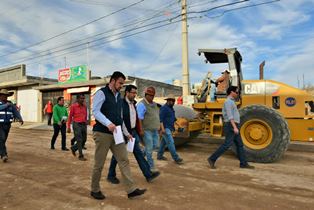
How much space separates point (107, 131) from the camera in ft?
13.1

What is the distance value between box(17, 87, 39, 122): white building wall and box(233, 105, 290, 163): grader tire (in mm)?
21159

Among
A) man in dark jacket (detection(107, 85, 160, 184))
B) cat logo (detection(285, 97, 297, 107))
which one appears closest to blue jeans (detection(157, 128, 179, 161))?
man in dark jacket (detection(107, 85, 160, 184))

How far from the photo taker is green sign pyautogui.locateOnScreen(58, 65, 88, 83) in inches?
781

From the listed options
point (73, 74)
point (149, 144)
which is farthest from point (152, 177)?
→ point (73, 74)

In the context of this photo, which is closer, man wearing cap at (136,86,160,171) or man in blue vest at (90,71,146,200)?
man in blue vest at (90,71,146,200)

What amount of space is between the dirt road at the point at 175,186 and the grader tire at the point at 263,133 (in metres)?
0.28

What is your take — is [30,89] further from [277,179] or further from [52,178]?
[277,179]

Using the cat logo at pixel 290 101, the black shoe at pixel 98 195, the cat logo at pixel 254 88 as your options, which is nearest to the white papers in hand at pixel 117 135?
the black shoe at pixel 98 195

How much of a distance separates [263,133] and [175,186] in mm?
2966

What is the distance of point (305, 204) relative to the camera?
387cm

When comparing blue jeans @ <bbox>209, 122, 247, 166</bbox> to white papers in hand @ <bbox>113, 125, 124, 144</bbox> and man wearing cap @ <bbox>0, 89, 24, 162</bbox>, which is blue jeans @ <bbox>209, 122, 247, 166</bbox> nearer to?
white papers in hand @ <bbox>113, 125, 124, 144</bbox>

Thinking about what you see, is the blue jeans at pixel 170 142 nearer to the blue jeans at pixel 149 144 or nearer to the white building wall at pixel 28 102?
the blue jeans at pixel 149 144

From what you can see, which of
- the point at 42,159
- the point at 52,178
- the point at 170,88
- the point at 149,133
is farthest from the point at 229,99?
the point at 170,88

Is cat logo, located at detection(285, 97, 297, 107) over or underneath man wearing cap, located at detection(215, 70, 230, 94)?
underneath
